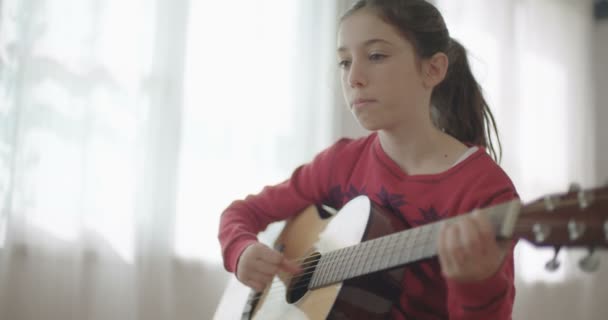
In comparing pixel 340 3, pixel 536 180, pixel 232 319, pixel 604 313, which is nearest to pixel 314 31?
pixel 340 3

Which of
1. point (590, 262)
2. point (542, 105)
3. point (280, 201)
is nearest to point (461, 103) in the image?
point (280, 201)

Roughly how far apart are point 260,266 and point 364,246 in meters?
0.26

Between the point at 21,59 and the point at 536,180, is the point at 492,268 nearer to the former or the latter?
the point at 21,59

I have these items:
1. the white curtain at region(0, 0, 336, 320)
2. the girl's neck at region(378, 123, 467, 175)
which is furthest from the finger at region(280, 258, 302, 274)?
the white curtain at region(0, 0, 336, 320)

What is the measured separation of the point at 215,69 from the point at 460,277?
1231 millimetres

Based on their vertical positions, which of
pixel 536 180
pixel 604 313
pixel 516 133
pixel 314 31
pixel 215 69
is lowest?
pixel 604 313

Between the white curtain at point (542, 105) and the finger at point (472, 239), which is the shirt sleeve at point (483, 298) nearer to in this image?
the finger at point (472, 239)

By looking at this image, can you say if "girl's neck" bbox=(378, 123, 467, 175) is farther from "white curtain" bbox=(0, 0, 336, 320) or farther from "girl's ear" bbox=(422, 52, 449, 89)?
"white curtain" bbox=(0, 0, 336, 320)

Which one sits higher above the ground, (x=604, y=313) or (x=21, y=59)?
(x=21, y=59)

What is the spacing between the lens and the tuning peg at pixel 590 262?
0.63m

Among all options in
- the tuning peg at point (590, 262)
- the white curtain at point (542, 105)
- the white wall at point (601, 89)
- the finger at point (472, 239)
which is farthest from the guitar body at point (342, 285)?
the white wall at point (601, 89)

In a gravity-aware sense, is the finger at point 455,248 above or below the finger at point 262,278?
above

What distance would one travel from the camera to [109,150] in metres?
1.57

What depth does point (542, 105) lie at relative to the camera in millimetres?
2869
